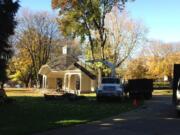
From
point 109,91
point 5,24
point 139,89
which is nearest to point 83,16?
point 139,89

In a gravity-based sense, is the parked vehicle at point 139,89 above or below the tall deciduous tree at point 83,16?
below

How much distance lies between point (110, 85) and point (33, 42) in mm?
51515

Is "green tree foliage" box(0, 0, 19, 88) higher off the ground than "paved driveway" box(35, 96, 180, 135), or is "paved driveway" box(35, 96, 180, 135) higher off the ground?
"green tree foliage" box(0, 0, 19, 88)

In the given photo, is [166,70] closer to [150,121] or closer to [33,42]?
[33,42]

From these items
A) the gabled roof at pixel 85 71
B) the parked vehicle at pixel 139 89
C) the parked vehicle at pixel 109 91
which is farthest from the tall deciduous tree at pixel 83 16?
the parked vehicle at pixel 109 91

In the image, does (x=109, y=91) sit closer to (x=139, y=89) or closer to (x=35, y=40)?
(x=139, y=89)

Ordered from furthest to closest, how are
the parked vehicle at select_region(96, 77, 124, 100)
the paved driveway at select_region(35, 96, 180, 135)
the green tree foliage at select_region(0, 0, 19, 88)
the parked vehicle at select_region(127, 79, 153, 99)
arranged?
the parked vehicle at select_region(127, 79, 153, 99)
the parked vehicle at select_region(96, 77, 124, 100)
the green tree foliage at select_region(0, 0, 19, 88)
the paved driveway at select_region(35, 96, 180, 135)

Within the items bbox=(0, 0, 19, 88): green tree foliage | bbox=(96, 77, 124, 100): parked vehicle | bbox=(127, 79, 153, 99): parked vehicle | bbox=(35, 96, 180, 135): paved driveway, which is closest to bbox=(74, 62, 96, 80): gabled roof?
bbox=(127, 79, 153, 99): parked vehicle

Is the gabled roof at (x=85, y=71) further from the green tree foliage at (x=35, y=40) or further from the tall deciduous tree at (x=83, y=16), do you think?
the green tree foliage at (x=35, y=40)

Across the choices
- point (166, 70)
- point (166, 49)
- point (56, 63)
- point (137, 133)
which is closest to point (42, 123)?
point (137, 133)

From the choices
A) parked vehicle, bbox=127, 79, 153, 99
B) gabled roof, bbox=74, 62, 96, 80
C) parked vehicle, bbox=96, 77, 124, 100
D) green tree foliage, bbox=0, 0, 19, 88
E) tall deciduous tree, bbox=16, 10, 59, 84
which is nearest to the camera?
green tree foliage, bbox=0, 0, 19, 88

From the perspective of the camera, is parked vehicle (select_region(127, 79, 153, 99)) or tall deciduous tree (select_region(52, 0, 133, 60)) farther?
tall deciduous tree (select_region(52, 0, 133, 60))

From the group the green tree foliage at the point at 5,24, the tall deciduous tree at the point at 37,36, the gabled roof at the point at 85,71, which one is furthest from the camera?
the tall deciduous tree at the point at 37,36

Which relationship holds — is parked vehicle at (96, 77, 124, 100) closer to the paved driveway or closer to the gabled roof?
the paved driveway
